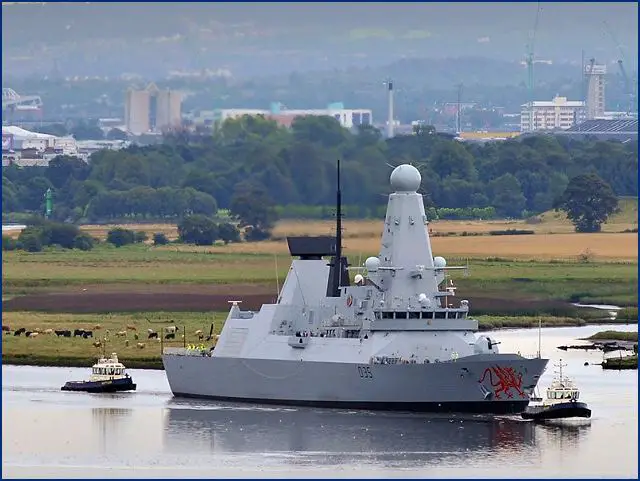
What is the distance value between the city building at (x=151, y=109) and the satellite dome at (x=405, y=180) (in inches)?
1937

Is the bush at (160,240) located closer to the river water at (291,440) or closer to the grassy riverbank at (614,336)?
the grassy riverbank at (614,336)

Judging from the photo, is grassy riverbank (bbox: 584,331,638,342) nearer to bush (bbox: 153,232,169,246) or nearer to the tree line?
the tree line

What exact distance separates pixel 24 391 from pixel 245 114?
39.4 meters

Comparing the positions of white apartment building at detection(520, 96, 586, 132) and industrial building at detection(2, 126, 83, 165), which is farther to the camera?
white apartment building at detection(520, 96, 586, 132)

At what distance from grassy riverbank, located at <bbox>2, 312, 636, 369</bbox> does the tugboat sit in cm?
2332

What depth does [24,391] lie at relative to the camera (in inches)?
3155

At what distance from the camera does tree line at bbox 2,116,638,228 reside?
92812 millimetres

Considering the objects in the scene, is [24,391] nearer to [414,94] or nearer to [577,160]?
[577,160]

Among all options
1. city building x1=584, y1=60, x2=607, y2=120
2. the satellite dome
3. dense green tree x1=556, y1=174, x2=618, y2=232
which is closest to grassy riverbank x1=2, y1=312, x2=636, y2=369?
dense green tree x1=556, y1=174, x2=618, y2=232

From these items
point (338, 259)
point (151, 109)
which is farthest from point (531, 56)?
point (338, 259)

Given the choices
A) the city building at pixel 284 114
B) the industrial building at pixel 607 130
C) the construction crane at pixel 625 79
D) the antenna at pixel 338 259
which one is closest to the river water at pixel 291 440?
the antenna at pixel 338 259

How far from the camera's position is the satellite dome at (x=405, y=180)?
74.4 m

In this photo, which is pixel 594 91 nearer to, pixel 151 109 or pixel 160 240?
pixel 151 109

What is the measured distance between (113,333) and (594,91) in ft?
219
